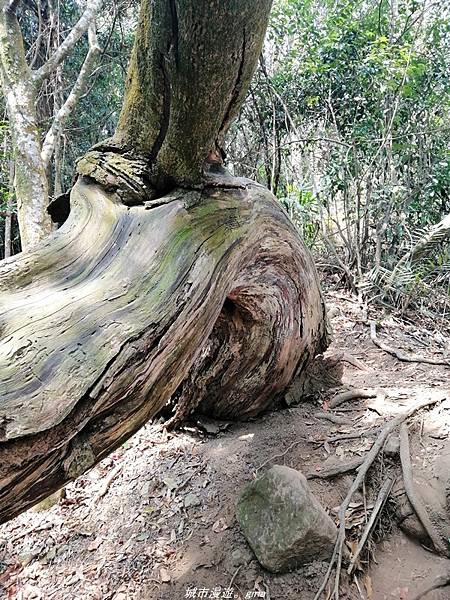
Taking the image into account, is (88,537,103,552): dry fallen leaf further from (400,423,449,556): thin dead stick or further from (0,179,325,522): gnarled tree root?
(400,423,449,556): thin dead stick

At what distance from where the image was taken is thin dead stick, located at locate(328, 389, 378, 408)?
304 centimetres

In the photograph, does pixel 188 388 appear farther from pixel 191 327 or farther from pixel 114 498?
pixel 191 327

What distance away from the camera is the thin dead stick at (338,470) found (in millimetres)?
2318

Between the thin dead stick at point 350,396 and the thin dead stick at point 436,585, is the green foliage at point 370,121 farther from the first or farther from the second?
the thin dead stick at point 436,585

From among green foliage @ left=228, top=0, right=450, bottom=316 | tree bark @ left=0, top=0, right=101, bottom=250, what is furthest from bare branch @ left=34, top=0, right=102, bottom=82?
green foliage @ left=228, top=0, right=450, bottom=316

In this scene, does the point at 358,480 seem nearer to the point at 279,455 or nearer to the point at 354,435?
the point at 354,435

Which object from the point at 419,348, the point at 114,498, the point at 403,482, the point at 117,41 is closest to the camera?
the point at 403,482

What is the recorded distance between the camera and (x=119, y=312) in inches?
57.6

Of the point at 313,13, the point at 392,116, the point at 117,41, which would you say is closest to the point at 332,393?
the point at 392,116

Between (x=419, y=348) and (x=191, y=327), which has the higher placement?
(x=191, y=327)

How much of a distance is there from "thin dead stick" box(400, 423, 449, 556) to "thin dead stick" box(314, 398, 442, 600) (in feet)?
0.35

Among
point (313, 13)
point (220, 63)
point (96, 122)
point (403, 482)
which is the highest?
point (313, 13)

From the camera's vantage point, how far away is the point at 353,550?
1.96 metres

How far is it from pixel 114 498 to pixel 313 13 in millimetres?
6470
